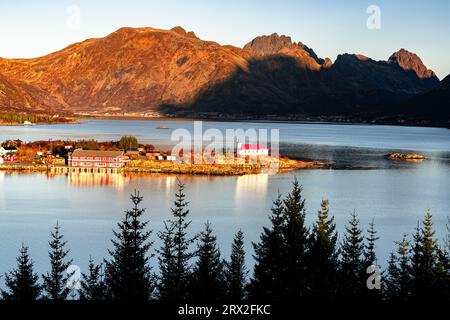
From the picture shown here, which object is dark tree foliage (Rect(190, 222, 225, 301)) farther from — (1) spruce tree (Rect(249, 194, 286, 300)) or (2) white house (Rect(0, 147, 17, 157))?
(2) white house (Rect(0, 147, 17, 157))

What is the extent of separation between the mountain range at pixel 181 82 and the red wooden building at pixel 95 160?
108 m

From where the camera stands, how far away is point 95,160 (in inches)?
1271

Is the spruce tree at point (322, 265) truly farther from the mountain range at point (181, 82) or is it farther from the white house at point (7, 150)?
the mountain range at point (181, 82)

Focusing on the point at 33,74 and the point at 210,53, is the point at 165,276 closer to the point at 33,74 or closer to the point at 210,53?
the point at 210,53

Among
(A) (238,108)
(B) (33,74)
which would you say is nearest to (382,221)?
(A) (238,108)

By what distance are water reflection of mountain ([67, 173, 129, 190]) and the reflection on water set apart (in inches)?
190

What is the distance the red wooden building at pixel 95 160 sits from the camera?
3182 centimetres

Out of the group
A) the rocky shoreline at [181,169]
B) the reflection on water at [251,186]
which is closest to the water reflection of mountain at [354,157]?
the rocky shoreline at [181,169]

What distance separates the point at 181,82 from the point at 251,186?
5321 inches

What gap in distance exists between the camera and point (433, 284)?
7383 mm

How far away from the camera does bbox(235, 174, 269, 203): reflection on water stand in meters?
23.1
